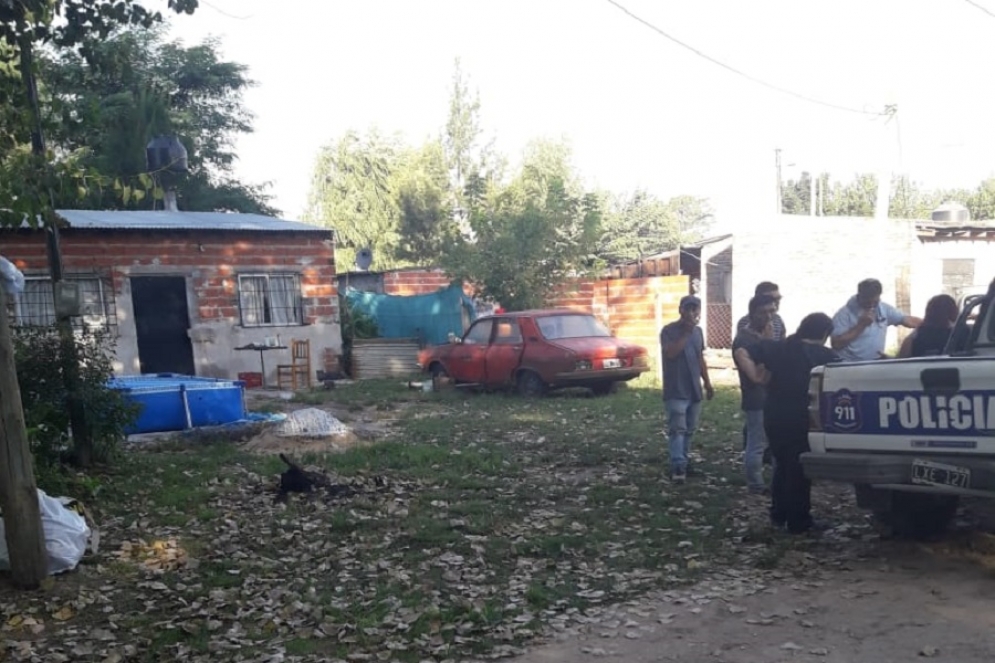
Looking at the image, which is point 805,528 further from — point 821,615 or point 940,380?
point 940,380

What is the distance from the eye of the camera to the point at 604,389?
1409cm

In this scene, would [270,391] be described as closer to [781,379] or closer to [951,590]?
[781,379]

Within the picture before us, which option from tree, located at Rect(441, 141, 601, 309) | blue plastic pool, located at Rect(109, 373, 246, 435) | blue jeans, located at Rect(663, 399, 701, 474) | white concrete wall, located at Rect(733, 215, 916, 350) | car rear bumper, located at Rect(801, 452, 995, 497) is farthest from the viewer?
white concrete wall, located at Rect(733, 215, 916, 350)

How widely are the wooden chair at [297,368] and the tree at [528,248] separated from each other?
4.22 m

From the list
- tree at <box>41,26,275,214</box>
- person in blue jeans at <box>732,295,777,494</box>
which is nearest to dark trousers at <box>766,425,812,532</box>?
person in blue jeans at <box>732,295,777,494</box>

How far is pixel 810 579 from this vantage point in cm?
510

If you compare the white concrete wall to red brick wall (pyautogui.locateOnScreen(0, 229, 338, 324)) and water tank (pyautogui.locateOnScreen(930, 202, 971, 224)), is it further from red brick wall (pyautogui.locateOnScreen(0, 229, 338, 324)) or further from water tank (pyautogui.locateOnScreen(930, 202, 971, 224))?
→ red brick wall (pyautogui.locateOnScreen(0, 229, 338, 324))

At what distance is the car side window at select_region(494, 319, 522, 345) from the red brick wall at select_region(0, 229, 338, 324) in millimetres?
5239

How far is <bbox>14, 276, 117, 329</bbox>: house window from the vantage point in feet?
50.2

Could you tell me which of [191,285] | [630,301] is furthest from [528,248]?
[191,285]

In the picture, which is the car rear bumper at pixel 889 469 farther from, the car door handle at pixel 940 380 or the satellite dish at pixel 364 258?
the satellite dish at pixel 364 258

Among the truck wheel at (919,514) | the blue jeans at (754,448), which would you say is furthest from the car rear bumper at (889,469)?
the blue jeans at (754,448)

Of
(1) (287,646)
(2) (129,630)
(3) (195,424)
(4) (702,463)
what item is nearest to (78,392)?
(3) (195,424)

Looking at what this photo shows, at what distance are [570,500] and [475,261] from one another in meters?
12.2
